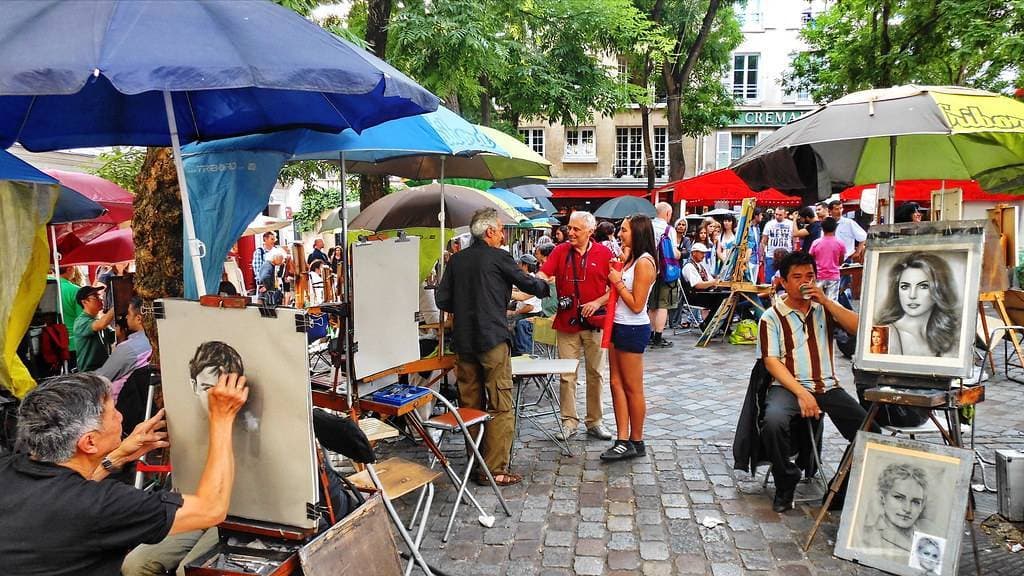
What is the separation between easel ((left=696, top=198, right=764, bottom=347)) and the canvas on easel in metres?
8.05

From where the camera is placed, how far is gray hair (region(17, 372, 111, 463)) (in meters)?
2.08

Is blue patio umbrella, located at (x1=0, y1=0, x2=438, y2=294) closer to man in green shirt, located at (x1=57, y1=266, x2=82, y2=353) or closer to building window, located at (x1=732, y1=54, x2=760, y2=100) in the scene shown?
man in green shirt, located at (x1=57, y1=266, x2=82, y2=353)

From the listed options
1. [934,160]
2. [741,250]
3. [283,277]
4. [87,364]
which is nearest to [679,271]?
[741,250]

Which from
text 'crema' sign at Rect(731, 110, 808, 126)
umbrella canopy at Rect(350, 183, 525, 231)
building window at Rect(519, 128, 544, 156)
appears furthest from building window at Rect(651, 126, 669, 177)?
umbrella canopy at Rect(350, 183, 525, 231)

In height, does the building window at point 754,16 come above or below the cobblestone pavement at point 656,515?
above

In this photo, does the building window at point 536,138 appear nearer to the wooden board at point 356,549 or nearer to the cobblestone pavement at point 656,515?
the cobblestone pavement at point 656,515

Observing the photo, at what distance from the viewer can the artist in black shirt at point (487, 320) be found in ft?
15.3

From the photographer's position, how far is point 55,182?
4.01m

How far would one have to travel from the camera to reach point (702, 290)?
10.2 m

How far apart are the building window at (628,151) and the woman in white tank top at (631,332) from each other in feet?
92.4

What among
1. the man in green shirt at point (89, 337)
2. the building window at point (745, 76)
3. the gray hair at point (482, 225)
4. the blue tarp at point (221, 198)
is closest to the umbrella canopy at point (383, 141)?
the blue tarp at point (221, 198)

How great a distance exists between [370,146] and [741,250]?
7068 mm

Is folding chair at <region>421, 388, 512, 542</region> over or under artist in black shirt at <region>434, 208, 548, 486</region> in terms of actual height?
under

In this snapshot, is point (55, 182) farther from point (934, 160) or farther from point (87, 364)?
point (934, 160)
